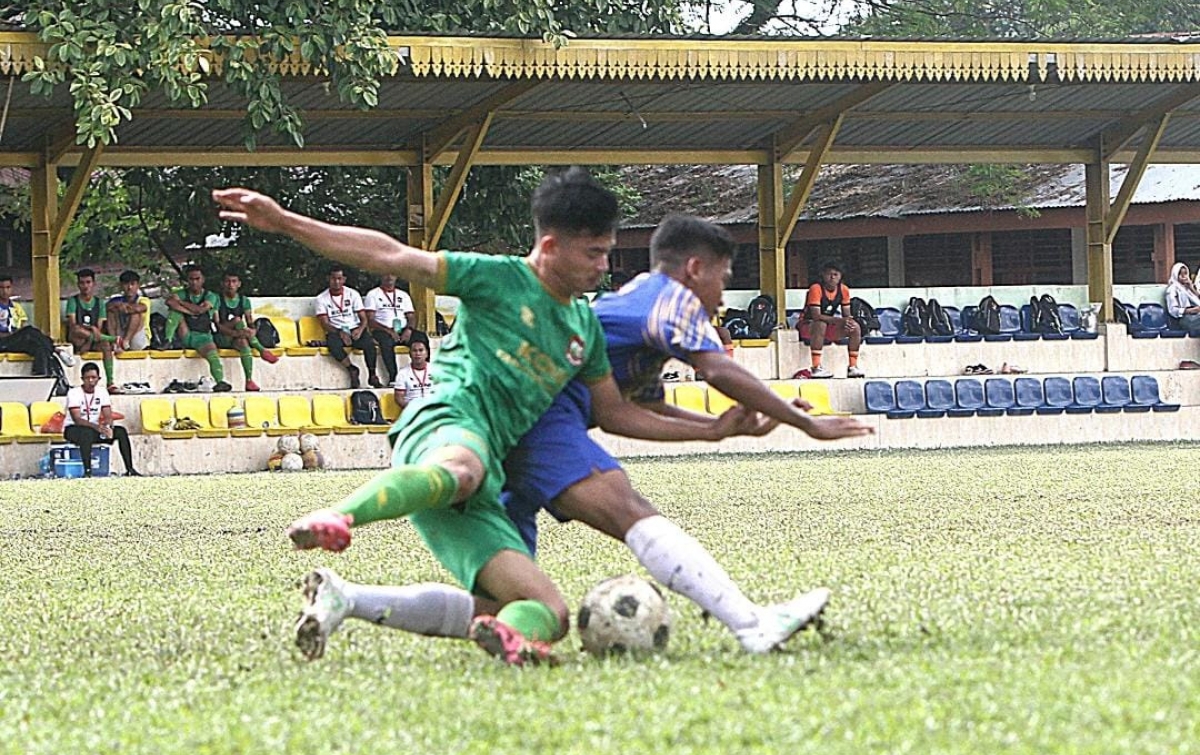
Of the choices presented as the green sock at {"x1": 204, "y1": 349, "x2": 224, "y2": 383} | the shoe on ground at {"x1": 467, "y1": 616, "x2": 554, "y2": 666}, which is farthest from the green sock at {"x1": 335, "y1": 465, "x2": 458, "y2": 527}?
the green sock at {"x1": 204, "y1": 349, "x2": 224, "y2": 383}

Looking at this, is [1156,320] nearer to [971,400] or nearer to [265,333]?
[971,400]

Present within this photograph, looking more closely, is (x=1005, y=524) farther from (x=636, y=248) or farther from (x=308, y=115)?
(x=636, y=248)

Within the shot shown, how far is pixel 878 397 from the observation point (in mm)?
25938

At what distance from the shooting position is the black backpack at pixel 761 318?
2602cm

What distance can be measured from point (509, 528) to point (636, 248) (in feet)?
101

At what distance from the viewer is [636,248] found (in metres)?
36.9

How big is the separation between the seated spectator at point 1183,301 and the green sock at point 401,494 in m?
23.6

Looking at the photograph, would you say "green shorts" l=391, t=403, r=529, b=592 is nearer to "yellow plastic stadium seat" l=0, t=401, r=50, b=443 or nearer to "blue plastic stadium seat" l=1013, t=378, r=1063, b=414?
"yellow plastic stadium seat" l=0, t=401, r=50, b=443

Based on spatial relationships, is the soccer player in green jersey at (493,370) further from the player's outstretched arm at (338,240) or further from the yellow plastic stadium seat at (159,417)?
the yellow plastic stadium seat at (159,417)

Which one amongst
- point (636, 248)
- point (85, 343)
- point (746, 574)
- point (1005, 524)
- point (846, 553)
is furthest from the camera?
point (636, 248)

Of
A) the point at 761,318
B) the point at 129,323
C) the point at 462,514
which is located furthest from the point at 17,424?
the point at 462,514

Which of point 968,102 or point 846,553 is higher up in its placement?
point 968,102

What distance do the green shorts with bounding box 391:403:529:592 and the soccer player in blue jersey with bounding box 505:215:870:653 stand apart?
0.48 feet

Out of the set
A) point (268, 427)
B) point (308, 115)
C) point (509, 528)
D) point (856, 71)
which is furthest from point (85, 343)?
point (509, 528)
